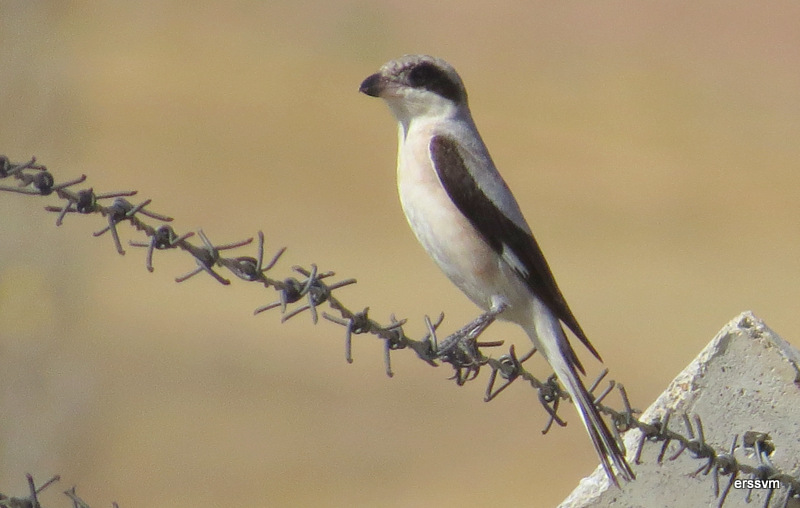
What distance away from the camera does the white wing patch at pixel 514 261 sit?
4.60 m

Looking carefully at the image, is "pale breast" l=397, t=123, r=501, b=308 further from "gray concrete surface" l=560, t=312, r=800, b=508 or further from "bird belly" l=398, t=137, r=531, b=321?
"gray concrete surface" l=560, t=312, r=800, b=508

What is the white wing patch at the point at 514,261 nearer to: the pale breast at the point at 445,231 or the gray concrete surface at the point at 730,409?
the pale breast at the point at 445,231

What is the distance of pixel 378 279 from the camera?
15.8 metres

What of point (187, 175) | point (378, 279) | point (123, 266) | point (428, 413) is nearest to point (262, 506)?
point (428, 413)

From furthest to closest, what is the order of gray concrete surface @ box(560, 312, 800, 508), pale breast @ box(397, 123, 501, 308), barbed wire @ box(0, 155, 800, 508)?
pale breast @ box(397, 123, 501, 308) → gray concrete surface @ box(560, 312, 800, 508) → barbed wire @ box(0, 155, 800, 508)

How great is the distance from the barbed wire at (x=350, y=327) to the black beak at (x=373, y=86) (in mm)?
1130

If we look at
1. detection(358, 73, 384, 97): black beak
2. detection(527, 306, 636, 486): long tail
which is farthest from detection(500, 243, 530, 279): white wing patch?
detection(358, 73, 384, 97): black beak

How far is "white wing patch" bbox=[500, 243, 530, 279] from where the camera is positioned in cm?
460

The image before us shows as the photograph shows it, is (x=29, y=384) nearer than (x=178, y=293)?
Yes

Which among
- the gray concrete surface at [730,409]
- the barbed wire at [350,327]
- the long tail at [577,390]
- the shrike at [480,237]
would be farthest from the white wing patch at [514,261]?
the gray concrete surface at [730,409]

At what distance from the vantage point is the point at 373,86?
16.2ft

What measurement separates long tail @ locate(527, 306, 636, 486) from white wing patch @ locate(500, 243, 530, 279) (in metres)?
0.18

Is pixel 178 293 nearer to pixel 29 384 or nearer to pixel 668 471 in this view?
pixel 29 384

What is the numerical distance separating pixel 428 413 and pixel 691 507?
9.06 m
